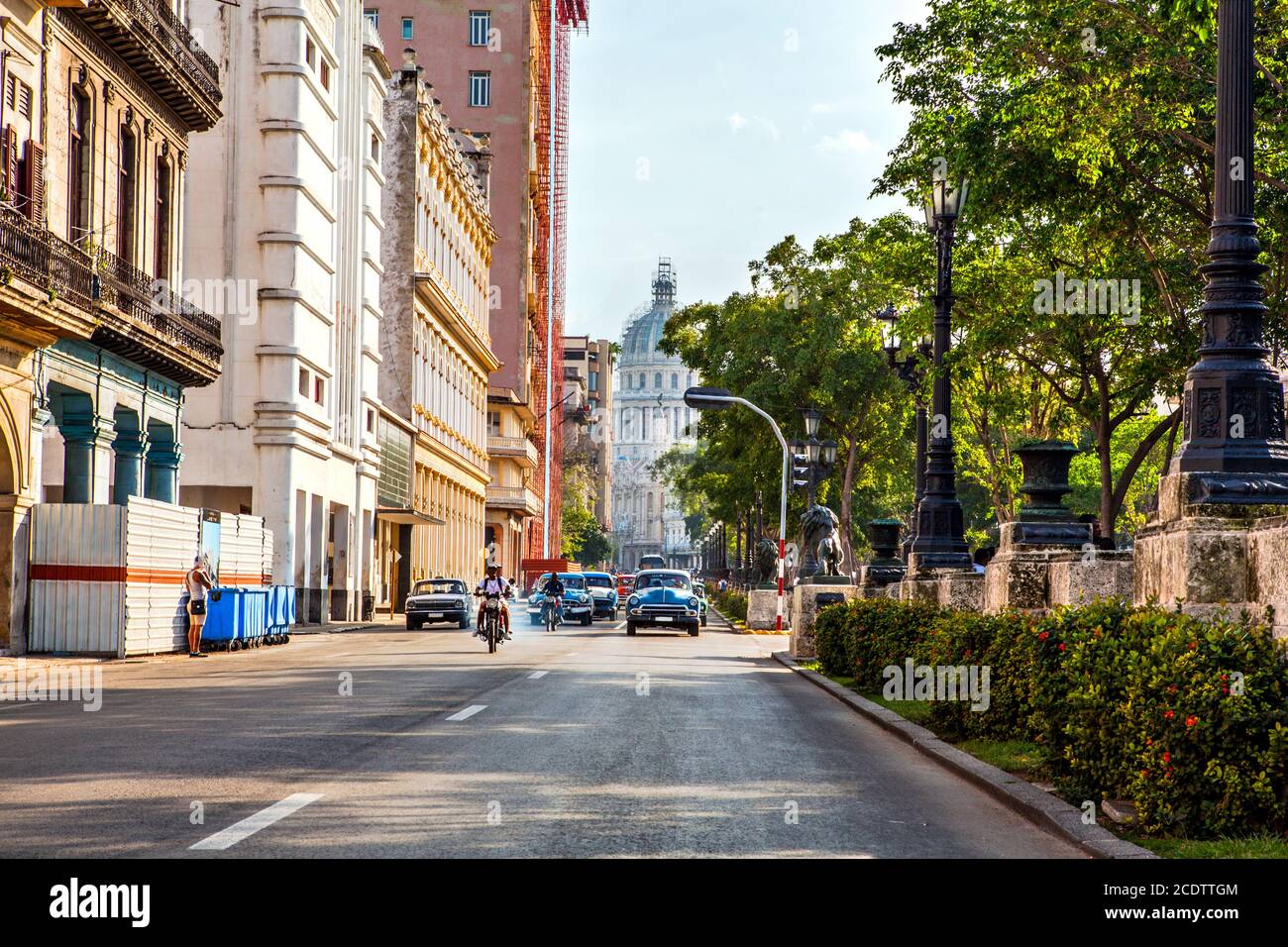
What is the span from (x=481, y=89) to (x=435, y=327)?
102 ft

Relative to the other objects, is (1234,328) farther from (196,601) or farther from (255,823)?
(196,601)

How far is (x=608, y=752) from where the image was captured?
13.0m

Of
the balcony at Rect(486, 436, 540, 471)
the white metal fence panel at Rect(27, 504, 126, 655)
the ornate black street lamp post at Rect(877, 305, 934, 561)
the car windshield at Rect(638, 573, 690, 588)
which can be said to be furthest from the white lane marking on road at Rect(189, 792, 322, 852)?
the balcony at Rect(486, 436, 540, 471)

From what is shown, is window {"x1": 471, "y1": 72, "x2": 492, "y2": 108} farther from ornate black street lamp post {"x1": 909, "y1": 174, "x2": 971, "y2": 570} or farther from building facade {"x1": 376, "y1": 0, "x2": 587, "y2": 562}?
ornate black street lamp post {"x1": 909, "y1": 174, "x2": 971, "y2": 570}

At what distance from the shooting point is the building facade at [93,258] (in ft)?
91.2

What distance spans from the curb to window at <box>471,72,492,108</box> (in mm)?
88539

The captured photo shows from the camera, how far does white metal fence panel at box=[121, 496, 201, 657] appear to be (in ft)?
91.9

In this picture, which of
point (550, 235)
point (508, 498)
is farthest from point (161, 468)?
point (550, 235)

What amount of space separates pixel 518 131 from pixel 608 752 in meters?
91.8

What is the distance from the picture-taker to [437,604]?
4731 cm

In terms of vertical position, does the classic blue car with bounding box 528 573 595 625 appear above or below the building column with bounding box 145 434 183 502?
below

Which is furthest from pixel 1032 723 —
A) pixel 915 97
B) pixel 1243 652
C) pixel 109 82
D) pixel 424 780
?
pixel 109 82

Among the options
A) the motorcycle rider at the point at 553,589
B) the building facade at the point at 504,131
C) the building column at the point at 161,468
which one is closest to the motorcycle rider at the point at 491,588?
the building column at the point at 161,468

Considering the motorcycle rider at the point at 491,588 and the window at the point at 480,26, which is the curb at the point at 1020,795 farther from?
the window at the point at 480,26
